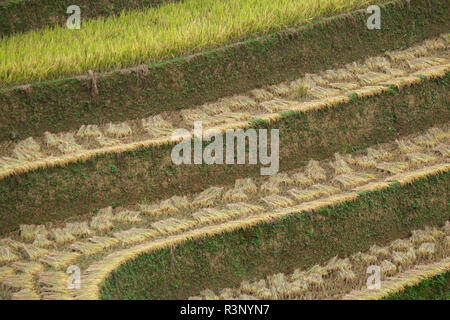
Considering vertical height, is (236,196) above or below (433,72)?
below

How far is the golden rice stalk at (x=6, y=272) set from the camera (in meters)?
5.88

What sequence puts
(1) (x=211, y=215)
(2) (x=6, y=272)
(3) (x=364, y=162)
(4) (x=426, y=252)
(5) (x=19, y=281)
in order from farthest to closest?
(3) (x=364, y=162) < (4) (x=426, y=252) < (1) (x=211, y=215) < (2) (x=6, y=272) < (5) (x=19, y=281)

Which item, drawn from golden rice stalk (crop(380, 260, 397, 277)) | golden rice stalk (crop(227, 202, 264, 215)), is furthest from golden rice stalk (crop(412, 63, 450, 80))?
golden rice stalk (crop(227, 202, 264, 215))

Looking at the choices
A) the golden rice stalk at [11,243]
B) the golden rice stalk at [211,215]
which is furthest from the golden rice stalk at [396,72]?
the golden rice stalk at [11,243]

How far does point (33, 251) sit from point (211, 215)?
1503mm

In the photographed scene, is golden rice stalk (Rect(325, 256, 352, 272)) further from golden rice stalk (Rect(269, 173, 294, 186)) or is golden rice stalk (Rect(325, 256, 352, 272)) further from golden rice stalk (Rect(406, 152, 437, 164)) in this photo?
golden rice stalk (Rect(406, 152, 437, 164))

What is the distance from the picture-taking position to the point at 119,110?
7.41 meters

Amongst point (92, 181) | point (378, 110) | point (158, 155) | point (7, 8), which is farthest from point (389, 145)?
point (7, 8)

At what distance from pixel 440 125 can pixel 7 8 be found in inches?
185

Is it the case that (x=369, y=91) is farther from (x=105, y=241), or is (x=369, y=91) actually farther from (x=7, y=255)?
(x=7, y=255)

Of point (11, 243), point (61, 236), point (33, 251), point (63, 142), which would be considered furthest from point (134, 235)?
point (63, 142)

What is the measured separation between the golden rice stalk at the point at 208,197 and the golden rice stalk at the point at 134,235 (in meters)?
0.62

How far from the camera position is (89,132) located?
7121 millimetres

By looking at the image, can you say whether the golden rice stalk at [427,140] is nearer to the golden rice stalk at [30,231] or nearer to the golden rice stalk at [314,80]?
the golden rice stalk at [314,80]
